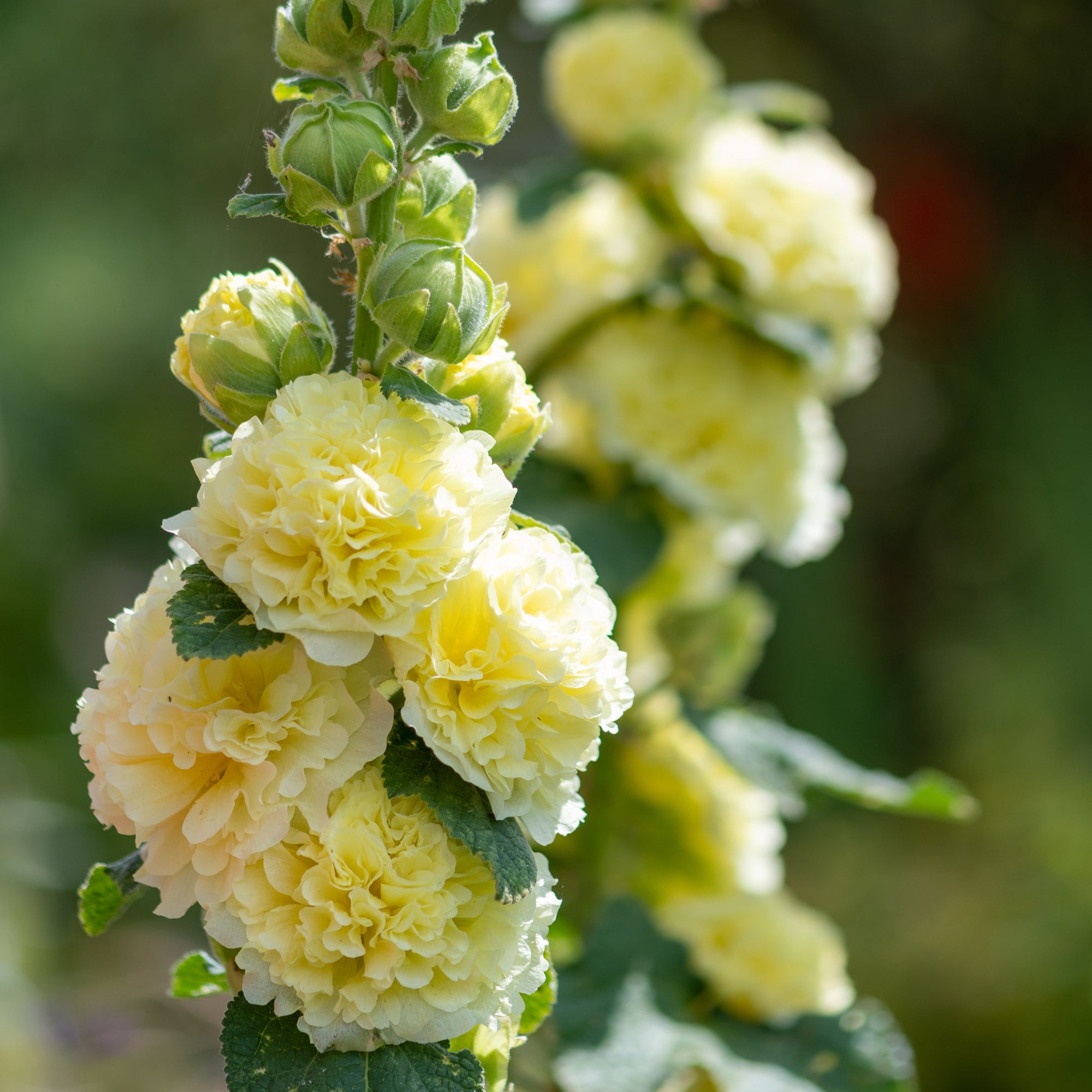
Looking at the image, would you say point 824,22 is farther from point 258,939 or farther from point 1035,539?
point 258,939

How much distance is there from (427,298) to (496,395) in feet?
0.21

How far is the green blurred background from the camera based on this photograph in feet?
6.35

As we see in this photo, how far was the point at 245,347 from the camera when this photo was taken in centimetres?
49

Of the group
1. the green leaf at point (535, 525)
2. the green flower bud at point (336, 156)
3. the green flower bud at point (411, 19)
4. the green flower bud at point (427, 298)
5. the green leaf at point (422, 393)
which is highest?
the green flower bud at point (411, 19)

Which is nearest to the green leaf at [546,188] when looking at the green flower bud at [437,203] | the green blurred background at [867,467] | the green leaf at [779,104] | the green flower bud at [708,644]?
the green leaf at [779,104]

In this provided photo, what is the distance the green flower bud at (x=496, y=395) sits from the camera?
1.68 feet

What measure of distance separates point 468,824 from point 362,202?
0.78 feet

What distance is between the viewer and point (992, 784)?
7.31 ft

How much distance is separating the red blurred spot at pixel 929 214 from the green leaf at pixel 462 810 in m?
2.29

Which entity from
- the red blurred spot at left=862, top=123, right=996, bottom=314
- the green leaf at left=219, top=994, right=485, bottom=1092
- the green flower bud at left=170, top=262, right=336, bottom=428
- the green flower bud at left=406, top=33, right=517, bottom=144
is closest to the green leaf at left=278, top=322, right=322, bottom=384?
the green flower bud at left=170, top=262, right=336, bottom=428

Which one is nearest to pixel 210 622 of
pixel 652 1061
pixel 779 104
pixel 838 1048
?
pixel 652 1061

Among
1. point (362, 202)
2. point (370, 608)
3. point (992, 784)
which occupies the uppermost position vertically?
point (362, 202)

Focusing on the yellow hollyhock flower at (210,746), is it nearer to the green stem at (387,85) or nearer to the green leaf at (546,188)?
the green stem at (387,85)

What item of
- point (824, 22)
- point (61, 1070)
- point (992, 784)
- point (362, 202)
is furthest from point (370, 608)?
point (824, 22)
